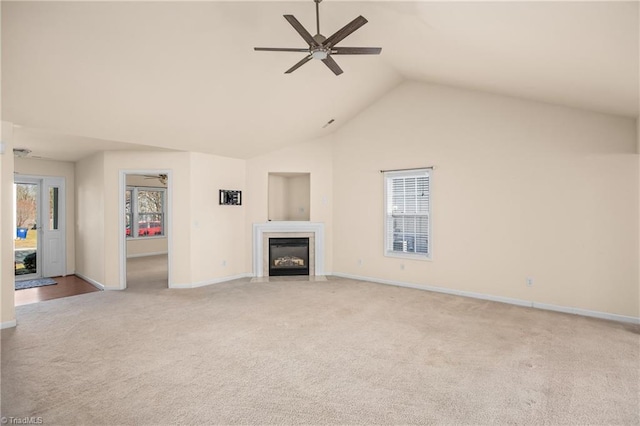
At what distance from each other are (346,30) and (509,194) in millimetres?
3530

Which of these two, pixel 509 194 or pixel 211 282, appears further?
pixel 211 282

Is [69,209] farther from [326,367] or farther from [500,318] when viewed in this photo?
[500,318]

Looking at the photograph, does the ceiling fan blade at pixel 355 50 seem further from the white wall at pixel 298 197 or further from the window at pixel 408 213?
the white wall at pixel 298 197

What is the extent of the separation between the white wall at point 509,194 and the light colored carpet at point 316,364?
1.95 ft

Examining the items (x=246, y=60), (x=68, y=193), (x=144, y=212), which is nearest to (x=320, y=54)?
(x=246, y=60)

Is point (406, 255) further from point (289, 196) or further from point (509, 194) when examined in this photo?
point (289, 196)

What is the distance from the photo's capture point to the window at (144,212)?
30.8 ft

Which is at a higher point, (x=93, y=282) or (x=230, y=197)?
(x=230, y=197)

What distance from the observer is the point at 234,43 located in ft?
10.8

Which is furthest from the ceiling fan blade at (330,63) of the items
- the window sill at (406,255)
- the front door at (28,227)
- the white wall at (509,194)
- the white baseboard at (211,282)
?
the front door at (28,227)

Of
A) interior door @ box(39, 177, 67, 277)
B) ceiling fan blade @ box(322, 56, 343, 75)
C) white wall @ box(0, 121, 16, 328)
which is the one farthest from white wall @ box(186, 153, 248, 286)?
ceiling fan blade @ box(322, 56, 343, 75)

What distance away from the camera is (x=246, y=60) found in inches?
142

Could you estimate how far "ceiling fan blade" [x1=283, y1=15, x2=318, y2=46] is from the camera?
238 centimetres

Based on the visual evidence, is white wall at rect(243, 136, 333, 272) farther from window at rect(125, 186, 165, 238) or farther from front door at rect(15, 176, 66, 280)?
window at rect(125, 186, 165, 238)
